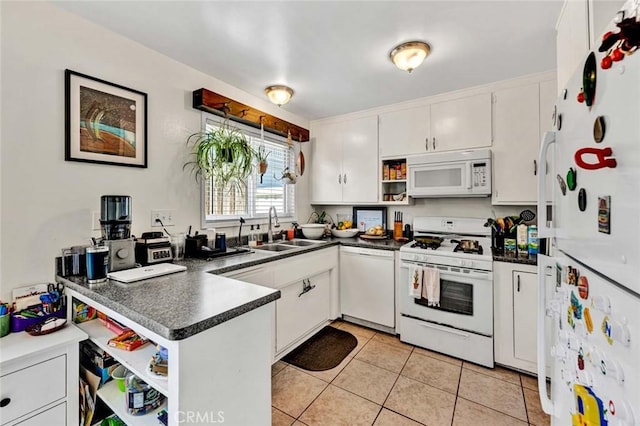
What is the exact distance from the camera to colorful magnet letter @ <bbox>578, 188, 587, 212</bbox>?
735mm

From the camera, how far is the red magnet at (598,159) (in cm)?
58

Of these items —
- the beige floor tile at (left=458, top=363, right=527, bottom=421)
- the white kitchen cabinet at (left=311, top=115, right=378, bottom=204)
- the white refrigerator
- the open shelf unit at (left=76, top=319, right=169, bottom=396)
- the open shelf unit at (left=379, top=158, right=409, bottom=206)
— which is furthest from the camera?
the white kitchen cabinet at (left=311, top=115, right=378, bottom=204)

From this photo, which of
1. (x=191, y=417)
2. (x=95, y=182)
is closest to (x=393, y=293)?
(x=191, y=417)

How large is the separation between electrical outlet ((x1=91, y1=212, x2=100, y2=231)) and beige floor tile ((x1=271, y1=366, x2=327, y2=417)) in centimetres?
156

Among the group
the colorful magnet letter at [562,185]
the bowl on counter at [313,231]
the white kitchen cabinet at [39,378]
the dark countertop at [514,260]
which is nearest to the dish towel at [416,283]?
the dark countertop at [514,260]

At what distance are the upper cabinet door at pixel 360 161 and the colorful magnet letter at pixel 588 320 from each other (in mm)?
2406

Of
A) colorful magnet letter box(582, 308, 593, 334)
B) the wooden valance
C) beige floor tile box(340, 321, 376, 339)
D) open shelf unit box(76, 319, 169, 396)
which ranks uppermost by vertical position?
the wooden valance

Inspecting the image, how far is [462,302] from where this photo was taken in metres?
2.27

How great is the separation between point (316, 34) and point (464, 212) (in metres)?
2.18

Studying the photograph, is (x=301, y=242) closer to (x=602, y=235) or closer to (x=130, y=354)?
(x=130, y=354)

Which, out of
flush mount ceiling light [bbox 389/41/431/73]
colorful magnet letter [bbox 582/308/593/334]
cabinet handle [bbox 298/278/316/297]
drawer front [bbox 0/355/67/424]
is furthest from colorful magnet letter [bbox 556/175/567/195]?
drawer front [bbox 0/355/67/424]

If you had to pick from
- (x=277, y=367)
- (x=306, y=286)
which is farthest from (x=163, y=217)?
(x=277, y=367)

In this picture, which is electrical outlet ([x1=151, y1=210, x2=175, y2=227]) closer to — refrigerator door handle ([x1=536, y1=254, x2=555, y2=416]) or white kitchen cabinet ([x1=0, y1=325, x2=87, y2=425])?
white kitchen cabinet ([x1=0, y1=325, x2=87, y2=425])

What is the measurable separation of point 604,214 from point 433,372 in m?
1.95
